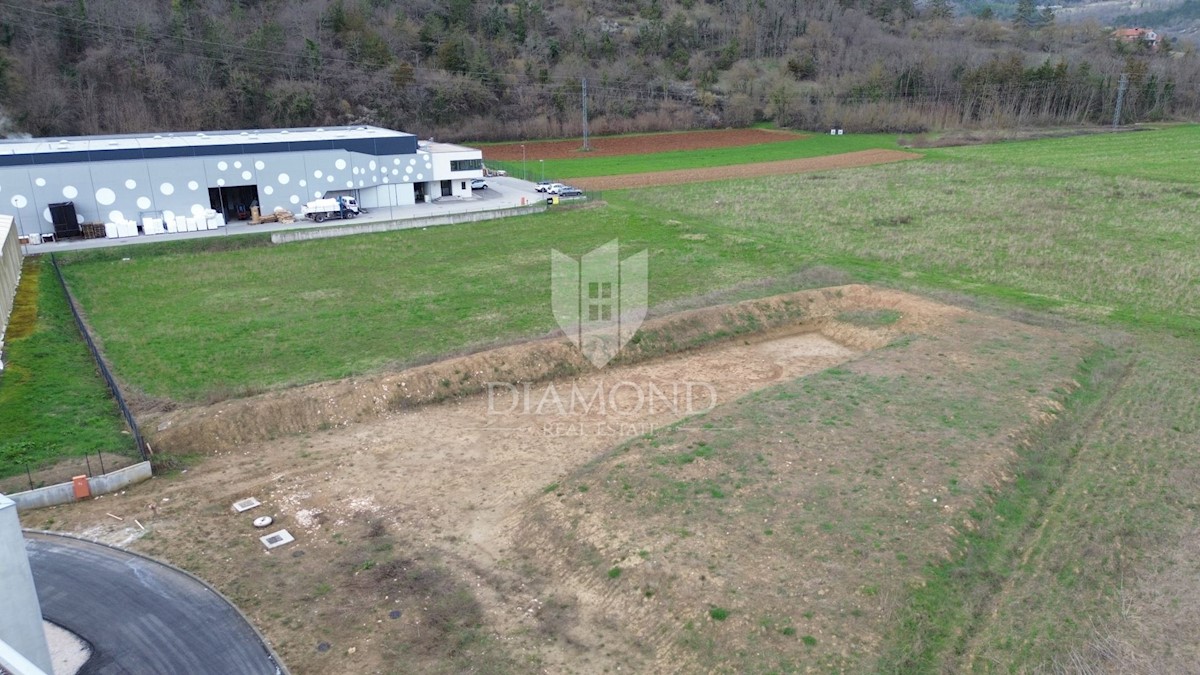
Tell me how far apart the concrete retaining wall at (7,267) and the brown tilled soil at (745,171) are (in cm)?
3612

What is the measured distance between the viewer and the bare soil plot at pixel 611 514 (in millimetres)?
13211

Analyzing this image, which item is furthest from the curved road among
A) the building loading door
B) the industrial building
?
the building loading door

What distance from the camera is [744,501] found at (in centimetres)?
1653

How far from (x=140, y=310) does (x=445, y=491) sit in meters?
18.7

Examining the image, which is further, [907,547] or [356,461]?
[356,461]

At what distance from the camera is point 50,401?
21.4m

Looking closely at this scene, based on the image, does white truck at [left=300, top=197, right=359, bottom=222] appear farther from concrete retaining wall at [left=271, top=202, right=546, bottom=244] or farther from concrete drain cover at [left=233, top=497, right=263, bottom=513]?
concrete drain cover at [left=233, top=497, right=263, bottom=513]

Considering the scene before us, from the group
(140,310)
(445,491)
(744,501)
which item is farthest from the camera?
(140,310)

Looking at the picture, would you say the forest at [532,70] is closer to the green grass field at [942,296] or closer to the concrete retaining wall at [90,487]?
the green grass field at [942,296]

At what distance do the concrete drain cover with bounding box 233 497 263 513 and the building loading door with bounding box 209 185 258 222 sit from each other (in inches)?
1259

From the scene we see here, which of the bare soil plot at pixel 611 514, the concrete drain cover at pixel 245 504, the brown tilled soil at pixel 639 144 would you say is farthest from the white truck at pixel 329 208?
the concrete drain cover at pixel 245 504

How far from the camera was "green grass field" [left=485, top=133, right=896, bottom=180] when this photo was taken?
226 ft

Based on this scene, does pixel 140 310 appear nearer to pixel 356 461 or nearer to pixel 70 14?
pixel 356 461

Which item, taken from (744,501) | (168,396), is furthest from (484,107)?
(744,501)
